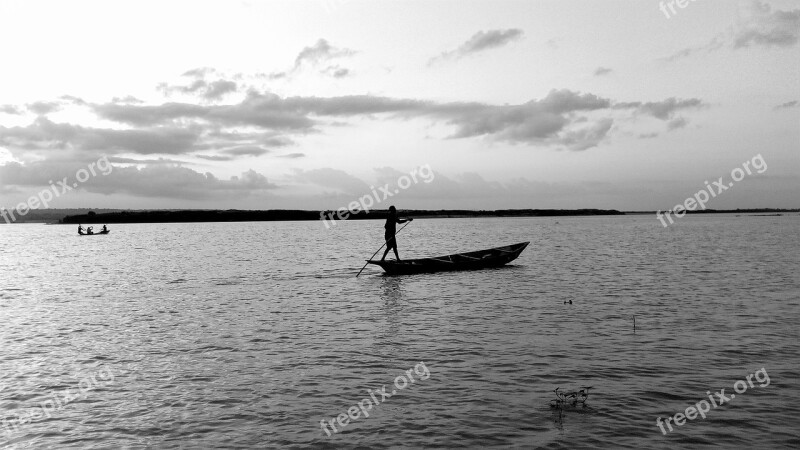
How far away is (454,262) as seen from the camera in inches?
1367

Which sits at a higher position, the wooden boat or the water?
the wooden boat

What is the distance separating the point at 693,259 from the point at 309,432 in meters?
41.9

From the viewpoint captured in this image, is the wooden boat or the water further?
the wooden boat

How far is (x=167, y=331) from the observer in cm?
1778

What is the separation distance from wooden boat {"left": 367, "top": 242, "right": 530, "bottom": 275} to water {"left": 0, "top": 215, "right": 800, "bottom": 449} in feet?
15.6

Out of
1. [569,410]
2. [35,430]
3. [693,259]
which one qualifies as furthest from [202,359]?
[693,259]

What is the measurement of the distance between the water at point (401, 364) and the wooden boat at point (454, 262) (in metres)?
4.74

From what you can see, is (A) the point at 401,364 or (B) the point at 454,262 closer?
(A) the point at 401,364

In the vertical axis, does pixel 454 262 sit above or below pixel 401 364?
above

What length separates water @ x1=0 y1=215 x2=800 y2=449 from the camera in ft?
30.1

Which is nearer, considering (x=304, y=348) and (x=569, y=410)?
(x=569, y=410)

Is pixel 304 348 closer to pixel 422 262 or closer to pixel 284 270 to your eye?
pixel 422 262

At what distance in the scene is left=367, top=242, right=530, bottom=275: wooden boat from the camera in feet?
106

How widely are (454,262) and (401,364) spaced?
21.8m
